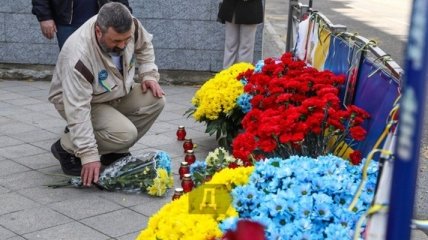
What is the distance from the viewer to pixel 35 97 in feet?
26.5

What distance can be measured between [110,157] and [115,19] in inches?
45.0

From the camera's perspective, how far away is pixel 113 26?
4.68m

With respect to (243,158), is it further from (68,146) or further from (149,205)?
(68,146)

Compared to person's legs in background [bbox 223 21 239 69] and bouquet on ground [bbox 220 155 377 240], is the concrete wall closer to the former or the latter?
person's legs in background [bbox 223 21 239 69]

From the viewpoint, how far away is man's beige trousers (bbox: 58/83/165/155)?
5055 millimetres

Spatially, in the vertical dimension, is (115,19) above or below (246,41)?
above

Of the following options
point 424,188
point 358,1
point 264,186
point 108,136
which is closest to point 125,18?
point 108,136

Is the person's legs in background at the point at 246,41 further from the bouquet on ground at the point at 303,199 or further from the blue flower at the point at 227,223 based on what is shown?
the blue flower at the point at 227,223

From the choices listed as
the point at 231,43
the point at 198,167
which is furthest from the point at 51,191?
the point at 231,43

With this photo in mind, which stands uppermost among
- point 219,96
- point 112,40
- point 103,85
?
point 112,40

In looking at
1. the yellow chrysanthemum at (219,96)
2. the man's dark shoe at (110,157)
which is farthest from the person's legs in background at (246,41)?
the man's dark shoe at (110,157)

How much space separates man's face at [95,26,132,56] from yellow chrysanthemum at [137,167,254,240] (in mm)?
1715

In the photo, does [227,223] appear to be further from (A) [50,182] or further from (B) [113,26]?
(A) [50,182]

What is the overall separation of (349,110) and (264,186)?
4.10 ft
